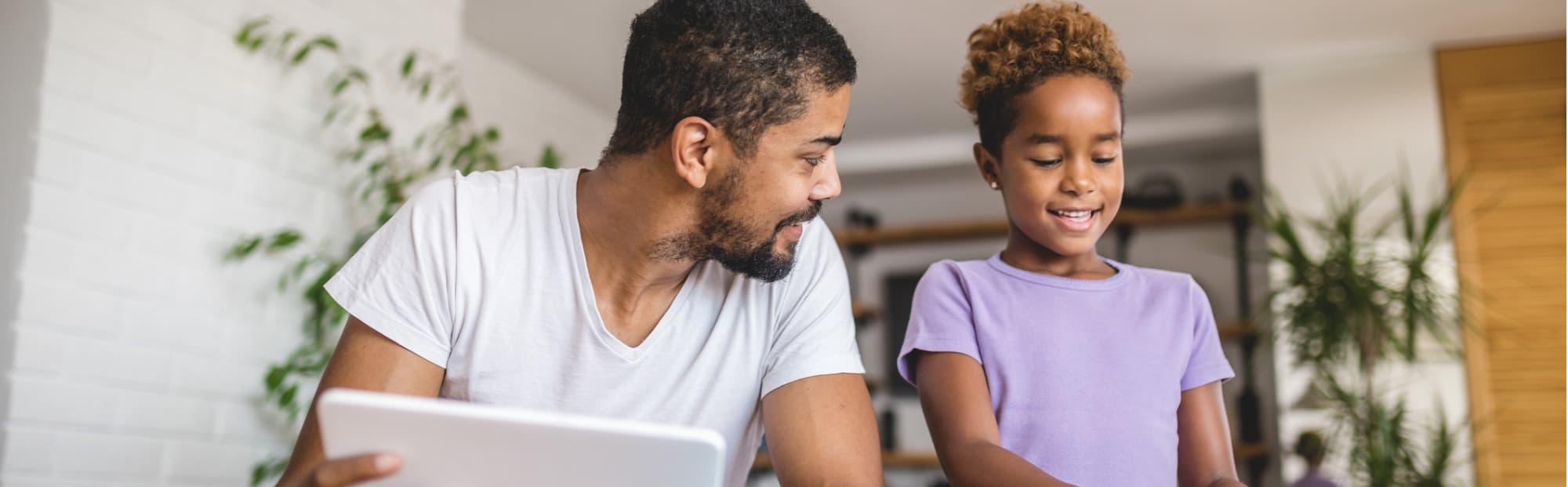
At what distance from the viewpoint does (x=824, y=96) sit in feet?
4.68

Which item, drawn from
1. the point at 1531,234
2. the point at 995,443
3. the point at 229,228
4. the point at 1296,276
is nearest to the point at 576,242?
the point at 995,443

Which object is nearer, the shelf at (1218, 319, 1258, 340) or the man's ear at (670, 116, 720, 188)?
the man's ear at (670, 116, 720, 188)

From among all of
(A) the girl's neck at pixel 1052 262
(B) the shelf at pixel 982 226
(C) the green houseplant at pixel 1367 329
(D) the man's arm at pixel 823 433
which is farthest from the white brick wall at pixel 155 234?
(B) the shelf at pixel 982 226

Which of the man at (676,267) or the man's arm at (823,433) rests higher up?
the man at (676,267)

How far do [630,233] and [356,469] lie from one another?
579 millimetres

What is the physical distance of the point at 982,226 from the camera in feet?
20.4

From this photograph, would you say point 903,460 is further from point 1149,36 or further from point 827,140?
point 827,140

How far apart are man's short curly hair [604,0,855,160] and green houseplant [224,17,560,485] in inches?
64.9

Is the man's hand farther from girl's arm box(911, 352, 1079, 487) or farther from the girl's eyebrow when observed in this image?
the girl's eyebrow

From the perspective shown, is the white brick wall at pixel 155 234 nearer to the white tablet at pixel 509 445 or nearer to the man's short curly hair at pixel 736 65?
the man's short curly hair at pixel 736 65

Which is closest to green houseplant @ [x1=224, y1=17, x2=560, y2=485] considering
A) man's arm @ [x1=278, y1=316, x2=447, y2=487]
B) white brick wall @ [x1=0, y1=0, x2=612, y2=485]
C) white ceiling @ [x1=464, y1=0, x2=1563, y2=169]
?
white brick wall @ [x1=0, y1=0, x2=612, y2=485]

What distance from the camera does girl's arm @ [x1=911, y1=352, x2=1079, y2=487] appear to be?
1217mm

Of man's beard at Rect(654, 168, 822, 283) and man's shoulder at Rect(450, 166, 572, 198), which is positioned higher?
man's shoulder at Rect(450, 166, 572, 198)

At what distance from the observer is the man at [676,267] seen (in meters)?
1.38
